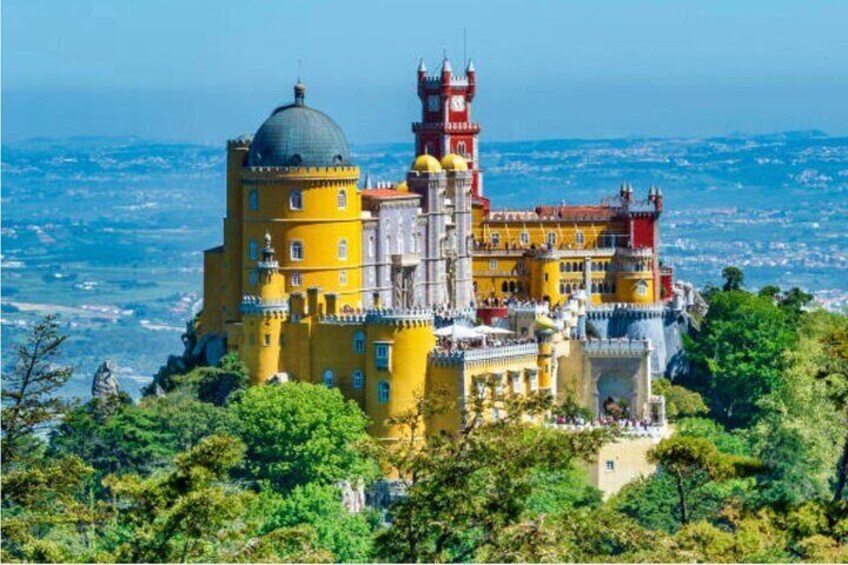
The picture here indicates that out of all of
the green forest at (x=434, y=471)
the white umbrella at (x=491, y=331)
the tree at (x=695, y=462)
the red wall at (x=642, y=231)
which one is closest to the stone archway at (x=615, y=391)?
the green forest at (x=434, y=471)

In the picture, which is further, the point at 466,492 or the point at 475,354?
the point at 475,354

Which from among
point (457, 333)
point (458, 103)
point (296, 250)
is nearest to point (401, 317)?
point (457, 333)

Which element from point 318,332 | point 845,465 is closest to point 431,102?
point 318,332

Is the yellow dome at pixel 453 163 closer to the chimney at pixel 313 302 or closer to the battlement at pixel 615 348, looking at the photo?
the battlement at pixel 615 348

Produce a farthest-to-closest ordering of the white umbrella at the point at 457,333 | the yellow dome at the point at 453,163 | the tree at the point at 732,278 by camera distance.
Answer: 1. the tree at the point at 732,278
2. the yellow dome at the point at 453,163
3. the white umbrella at the point at 457,333

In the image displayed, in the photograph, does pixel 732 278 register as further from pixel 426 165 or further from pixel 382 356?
pixel 382 356

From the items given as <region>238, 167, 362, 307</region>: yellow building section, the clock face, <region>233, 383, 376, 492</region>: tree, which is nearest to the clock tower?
the clock face

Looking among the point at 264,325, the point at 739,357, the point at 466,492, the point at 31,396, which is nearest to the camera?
the point at 466,492
